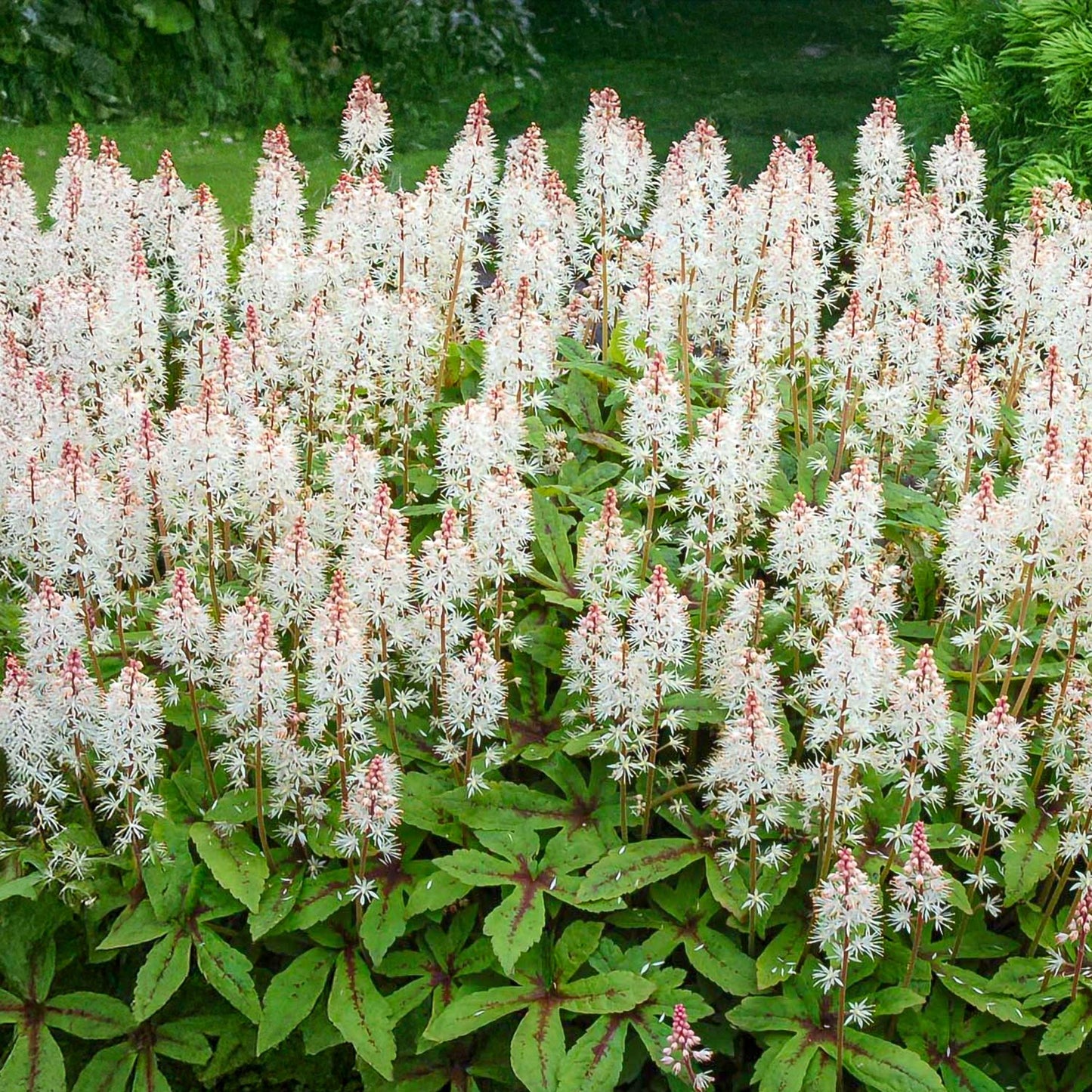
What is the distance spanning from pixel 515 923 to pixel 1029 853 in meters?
1.54

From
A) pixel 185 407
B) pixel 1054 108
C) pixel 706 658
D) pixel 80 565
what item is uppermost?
pixel 1054 108

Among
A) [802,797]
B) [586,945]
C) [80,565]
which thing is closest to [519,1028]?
[586,945]

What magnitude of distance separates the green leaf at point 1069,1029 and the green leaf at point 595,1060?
115cm

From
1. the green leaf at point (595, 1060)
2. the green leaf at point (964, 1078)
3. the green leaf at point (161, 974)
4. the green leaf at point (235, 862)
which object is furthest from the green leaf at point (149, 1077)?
the green leaf at point (964, 1078)

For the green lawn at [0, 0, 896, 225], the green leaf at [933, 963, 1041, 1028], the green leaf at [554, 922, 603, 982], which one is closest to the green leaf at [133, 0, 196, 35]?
the green lawn at [0, 0, 896, 225]

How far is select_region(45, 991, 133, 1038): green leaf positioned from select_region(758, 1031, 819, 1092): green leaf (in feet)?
6.08

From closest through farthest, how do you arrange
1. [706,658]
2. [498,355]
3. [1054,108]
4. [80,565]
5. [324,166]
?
[80,565]
[706,658]
[498,355]
[1054,108]
[324,166]

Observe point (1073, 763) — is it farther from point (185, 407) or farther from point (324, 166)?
point (324, 166)

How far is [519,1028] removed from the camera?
410 centimetres

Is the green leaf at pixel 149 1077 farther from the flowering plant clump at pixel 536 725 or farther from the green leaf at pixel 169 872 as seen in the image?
the green leaf at pixel 169 872

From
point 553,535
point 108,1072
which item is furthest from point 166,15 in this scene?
point 108,1072

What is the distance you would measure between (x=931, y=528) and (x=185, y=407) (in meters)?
2.64

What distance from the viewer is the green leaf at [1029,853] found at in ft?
14.1

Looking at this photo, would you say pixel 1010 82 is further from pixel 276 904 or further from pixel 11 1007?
pixel 11 1007
